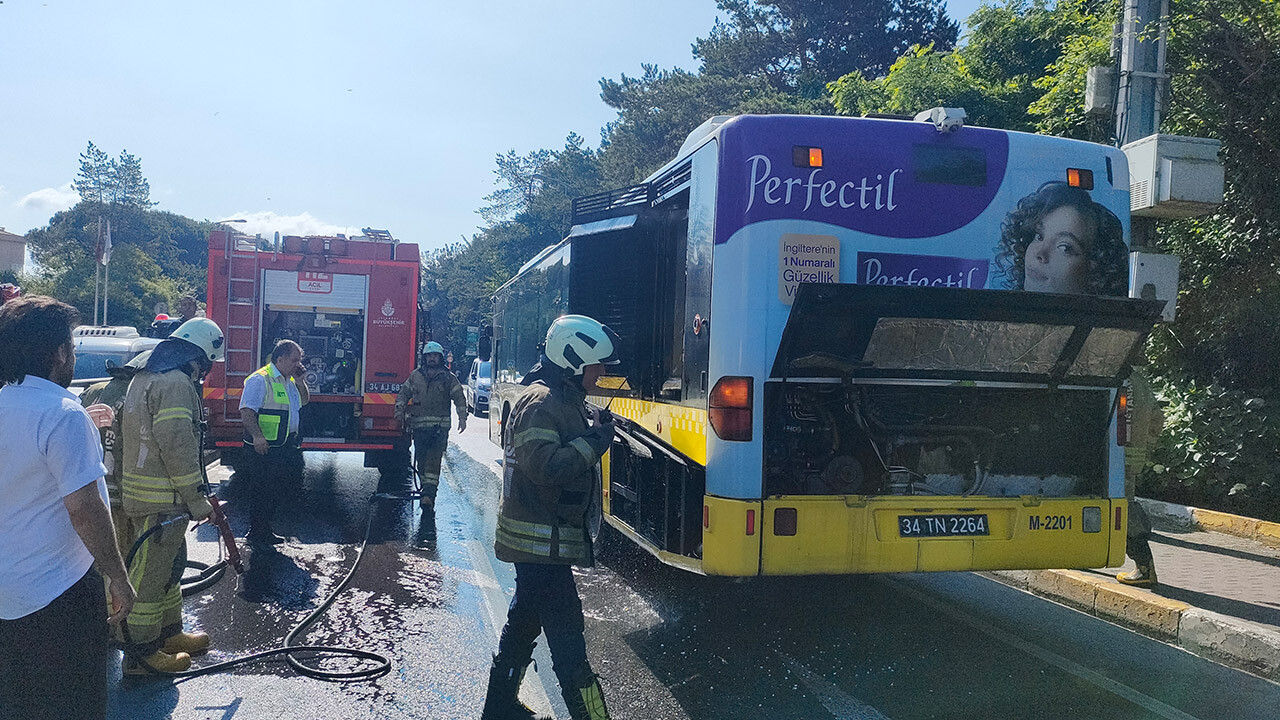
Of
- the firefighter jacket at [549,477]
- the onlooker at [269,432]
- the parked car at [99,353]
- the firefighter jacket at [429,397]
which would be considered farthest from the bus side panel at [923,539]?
the parked car at [99,353]

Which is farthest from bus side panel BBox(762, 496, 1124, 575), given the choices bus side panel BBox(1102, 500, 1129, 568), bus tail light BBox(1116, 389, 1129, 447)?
bus tail light BBox(1116, 389, 1129, 447)

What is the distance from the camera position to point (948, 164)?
540cm

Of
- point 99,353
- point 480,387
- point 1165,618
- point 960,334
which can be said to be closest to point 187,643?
point 960,334

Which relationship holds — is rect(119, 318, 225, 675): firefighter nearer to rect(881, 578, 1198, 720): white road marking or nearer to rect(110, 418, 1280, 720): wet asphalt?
rect(110, 418, 1280, 720): wet asphalt

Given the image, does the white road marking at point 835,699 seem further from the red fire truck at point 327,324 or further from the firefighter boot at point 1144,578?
the red fire truck at point 327,324

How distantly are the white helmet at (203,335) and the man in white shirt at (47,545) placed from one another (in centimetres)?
240

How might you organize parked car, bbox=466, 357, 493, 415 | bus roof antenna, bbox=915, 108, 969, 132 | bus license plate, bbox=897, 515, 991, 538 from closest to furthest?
bus license plate, bbox=897, 515, 991, 538
bus roof antenna, bbox=915, 108, 969, 132
parked car, bbox=466, 357, 493, 415

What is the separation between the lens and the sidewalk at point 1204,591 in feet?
18.2

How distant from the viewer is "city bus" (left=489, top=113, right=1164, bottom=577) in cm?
502

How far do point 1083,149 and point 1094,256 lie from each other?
24.3 inches

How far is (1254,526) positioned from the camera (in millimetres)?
8719

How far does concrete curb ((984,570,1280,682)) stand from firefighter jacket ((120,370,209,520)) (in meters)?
5.58

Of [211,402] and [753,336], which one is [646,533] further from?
[211,402]

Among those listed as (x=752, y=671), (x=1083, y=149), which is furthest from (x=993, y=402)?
(x=752, y=671)
